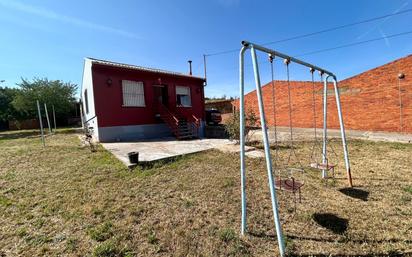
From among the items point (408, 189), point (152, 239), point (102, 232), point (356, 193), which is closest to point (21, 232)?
point (102, 232)

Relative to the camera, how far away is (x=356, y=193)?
3805 millimetres

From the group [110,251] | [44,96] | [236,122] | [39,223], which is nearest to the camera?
[110,251]

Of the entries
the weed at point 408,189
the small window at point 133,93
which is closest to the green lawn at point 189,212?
the weed at point 408,189

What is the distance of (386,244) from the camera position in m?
2.38

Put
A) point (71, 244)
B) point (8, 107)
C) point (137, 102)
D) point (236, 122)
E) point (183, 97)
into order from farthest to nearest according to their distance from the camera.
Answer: point (8, 107)
point (183, 97)
point (137, 102)
point (236, 122)
point (71, 244)

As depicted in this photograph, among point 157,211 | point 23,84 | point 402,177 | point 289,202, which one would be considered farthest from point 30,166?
point 23,84

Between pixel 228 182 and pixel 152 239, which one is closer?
pixel 152 239

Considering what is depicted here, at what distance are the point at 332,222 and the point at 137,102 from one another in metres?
10.1

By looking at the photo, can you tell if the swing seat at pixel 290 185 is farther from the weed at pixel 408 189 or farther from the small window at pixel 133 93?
the small window at pixel 133 93

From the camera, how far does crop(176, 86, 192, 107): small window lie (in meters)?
12.6

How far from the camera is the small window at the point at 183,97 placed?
12.6 m

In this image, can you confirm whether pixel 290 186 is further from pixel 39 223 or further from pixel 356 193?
pixel 39 223

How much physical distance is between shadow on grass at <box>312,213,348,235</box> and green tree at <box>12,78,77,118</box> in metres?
28.8

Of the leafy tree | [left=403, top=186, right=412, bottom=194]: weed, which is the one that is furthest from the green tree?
[left=403, top=186, right=412, bottom=194]: weed
